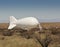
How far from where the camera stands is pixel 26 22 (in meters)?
14.7

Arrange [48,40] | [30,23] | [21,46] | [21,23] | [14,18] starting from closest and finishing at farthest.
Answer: [21,46] < [48,40] < [30,23] < [21,23] < [14,18]

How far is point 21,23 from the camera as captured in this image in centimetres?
1522

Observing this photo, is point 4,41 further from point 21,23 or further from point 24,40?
point 21,23

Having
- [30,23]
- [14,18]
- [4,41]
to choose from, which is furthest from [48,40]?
[14,18]

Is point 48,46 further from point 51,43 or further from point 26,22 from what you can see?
point 26,22

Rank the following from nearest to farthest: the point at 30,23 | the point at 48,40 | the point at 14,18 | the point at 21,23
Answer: the point at 48,40
the point at 30,23
the point at 21,23
the point at 14,18

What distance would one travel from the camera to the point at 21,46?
6.92m

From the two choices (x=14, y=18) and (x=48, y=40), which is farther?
(x=14, y=18)

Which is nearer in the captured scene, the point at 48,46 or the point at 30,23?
the point at 48,46

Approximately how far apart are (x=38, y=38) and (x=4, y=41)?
1.35 meters

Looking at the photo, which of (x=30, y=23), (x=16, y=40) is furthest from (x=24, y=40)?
(x=30, y=23)

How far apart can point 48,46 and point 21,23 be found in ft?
27.4

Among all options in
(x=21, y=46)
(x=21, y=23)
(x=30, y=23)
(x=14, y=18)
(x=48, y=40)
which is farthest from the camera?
(x=14, y=18)

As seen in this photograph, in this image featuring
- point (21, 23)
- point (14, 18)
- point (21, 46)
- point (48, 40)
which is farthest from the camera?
point (14, 18)
